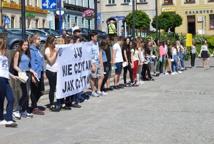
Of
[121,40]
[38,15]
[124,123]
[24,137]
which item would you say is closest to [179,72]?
[121,40]

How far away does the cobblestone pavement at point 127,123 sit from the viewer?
426 inches

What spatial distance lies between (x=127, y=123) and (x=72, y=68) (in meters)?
3.66

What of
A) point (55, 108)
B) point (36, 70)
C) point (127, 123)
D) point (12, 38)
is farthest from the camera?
point (12, 38)

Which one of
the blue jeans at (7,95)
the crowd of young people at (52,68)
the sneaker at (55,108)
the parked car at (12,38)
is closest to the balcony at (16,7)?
the parked car at (12,38)

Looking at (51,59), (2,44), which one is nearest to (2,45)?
(2,44)

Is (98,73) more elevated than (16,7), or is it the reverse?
(16,7)

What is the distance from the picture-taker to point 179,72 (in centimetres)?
3272

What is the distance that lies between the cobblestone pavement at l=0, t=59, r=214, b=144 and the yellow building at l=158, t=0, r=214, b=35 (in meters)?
69.7

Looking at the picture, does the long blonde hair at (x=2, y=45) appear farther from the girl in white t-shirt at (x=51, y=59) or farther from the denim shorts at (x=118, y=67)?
the denim shorts at (x=118, y=67)

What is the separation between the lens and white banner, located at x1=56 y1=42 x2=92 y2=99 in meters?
15.1

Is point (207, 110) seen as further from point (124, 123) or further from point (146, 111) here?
point (124, 123)

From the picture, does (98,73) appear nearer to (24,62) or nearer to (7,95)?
(24,62)

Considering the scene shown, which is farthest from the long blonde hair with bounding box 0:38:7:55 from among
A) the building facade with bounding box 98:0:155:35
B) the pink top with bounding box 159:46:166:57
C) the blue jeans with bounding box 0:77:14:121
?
the building facade with bounding box 98:0:155:35

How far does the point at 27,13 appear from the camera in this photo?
62.4m
